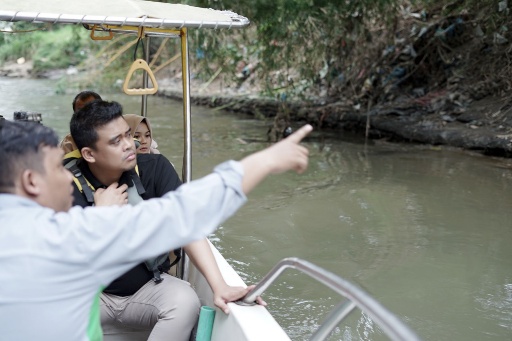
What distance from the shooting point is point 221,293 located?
2.67 meters

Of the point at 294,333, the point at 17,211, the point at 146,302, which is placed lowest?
the point at 294,333

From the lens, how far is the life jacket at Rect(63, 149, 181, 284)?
277 cm

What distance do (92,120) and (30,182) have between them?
1.25 metres

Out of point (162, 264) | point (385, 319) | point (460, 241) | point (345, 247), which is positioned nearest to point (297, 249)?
point (345, 247)

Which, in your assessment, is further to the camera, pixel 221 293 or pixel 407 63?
pixel 407 63

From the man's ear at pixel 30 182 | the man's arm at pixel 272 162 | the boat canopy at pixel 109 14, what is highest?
the boat canopy at pixel 109 14

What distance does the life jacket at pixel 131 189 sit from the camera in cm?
277

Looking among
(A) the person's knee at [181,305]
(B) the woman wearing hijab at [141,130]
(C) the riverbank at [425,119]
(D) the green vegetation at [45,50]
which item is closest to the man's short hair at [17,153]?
(A) the person's knee at [181,305]

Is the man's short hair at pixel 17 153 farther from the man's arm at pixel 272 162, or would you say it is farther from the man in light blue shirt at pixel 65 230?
the man's arm at pixel 272 162

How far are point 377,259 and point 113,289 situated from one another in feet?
12.1

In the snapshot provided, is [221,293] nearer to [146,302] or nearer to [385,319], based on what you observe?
[146,302]

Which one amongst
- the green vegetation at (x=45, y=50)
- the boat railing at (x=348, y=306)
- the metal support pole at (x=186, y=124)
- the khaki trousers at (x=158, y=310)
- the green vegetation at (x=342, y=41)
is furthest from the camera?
the green vegetation at (x=45, y=50)

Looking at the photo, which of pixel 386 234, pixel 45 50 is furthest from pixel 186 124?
pixel 45 50

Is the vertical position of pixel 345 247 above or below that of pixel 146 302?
below
